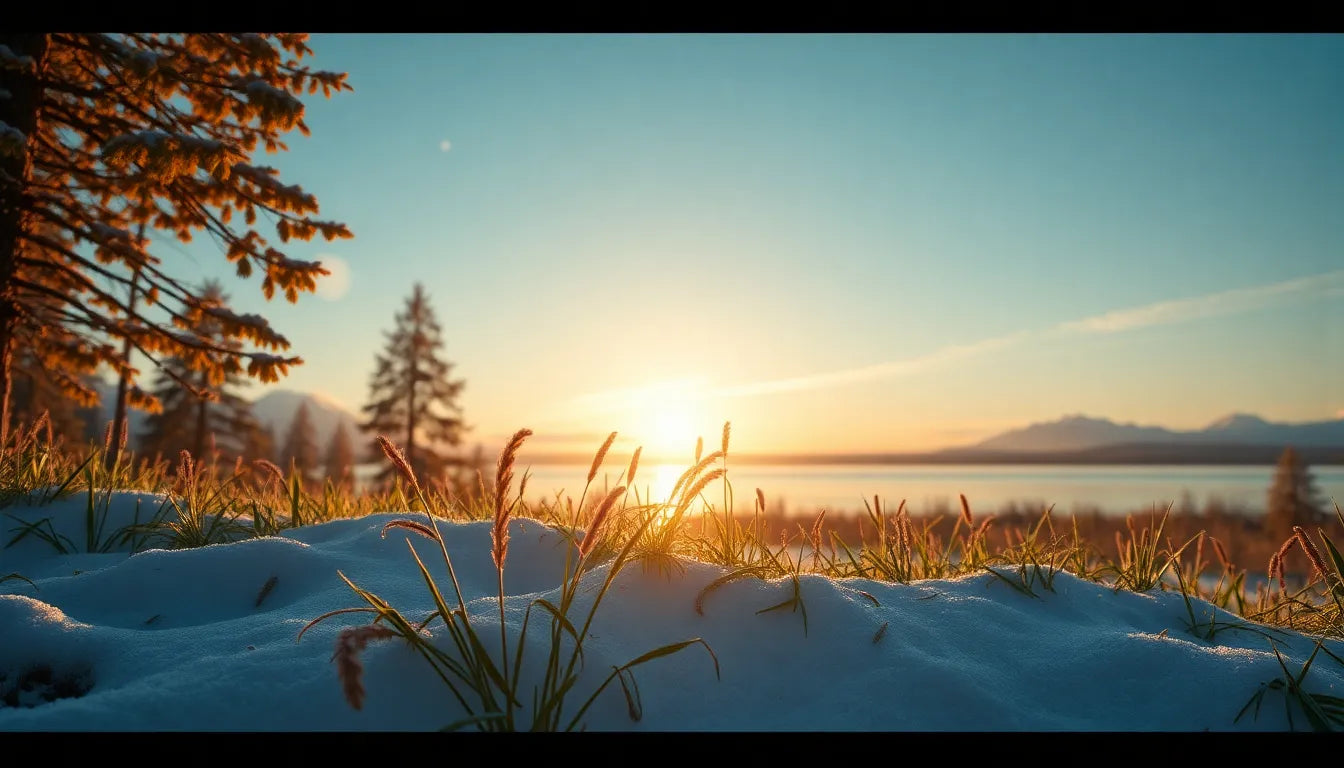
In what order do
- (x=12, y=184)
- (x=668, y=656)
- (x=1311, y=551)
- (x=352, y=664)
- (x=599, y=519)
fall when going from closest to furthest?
(x=352, y=664), (x=599, y=519), (x=668, y=656), (x=1311, y=551), (x=12, y=184)

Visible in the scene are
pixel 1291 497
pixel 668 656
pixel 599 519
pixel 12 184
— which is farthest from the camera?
pixel 1291 497

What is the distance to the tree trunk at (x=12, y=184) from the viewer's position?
7289 millimetres

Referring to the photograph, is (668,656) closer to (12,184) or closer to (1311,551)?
(1311,551)

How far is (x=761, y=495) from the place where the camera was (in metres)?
3.15

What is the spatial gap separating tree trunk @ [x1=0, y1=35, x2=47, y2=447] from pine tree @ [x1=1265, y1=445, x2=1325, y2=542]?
3063cm

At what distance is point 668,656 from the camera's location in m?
2.23

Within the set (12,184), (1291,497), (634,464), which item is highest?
(12,184)

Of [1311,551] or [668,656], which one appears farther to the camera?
[1311,551]

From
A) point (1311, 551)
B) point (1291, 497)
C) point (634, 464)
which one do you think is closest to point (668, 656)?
point (634, 464)

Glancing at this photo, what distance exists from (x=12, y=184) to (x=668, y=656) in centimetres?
905
